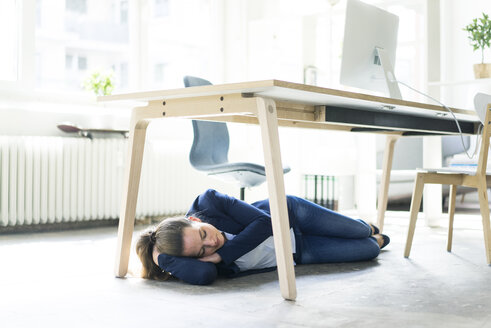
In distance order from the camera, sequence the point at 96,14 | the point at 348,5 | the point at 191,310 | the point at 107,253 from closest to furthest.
A: 1. the point at 191,310
2. the point at 348,5
3. the point at 107,253
4. the point at 96,14

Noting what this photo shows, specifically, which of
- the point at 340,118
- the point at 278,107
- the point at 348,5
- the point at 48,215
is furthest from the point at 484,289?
the point at 48,215

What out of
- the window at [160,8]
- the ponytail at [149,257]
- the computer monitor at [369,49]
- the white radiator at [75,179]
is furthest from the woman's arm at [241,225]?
the window at [160,8]

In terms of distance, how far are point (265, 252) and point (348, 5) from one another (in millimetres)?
1094

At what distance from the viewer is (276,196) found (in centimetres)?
194

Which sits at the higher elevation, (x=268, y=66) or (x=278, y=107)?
(x=268, y=66)

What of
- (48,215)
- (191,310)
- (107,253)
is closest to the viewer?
(191,310)

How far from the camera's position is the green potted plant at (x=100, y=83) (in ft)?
13.9

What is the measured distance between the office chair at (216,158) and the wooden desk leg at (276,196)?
1.22m

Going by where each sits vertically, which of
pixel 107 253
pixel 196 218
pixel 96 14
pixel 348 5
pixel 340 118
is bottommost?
pixel 107 253

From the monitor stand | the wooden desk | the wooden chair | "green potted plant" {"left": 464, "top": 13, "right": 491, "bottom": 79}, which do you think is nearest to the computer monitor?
the monitor stand

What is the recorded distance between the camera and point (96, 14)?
4473mm

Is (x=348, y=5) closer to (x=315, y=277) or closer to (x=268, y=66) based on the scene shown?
(x=315, y=277)

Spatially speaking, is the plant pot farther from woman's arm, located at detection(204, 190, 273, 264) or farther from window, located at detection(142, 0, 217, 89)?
woman's arm, located at detection(204, 190, 273, 264)

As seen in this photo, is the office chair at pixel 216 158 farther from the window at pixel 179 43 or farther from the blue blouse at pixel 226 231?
the window at pixel 179 43
